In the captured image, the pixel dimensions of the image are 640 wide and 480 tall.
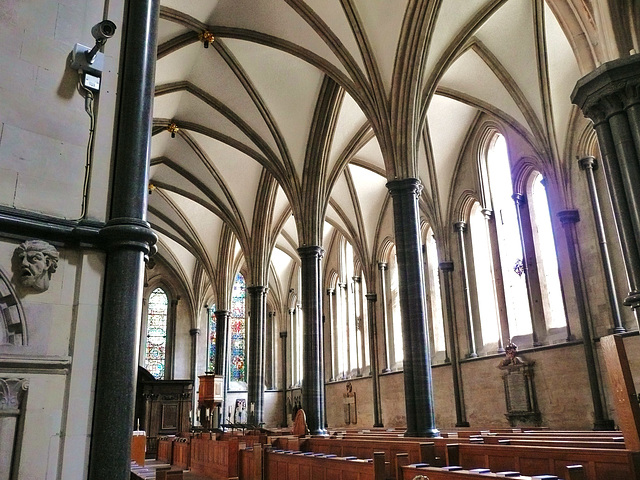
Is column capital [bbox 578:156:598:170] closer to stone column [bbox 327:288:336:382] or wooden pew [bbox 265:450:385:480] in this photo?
wooden pew [bbox 265:450:385:480]

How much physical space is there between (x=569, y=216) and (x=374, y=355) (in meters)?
10.7

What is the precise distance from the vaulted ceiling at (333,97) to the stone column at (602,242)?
2.60 feet

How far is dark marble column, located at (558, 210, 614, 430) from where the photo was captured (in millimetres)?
12992

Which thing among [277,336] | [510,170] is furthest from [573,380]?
[277,336]

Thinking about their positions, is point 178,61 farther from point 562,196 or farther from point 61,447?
point 61,447

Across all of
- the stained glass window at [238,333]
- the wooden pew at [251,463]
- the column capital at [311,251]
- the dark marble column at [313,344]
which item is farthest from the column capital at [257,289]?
the wooden pew at [251,463]

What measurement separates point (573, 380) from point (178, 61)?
1351 cm

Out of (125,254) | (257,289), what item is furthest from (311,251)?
(125,254)

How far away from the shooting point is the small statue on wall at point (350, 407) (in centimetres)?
2405

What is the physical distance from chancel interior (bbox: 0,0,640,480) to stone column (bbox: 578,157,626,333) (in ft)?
0.17

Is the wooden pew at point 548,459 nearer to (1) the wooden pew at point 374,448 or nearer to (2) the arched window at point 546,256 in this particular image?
(1) the wooden pew at point 374,448

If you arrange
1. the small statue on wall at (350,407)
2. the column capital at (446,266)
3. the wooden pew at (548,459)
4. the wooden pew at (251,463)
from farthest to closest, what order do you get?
the small statue on wall at (350,407) < the column capital at (446,266) < the wooden pew at (251,463) < the wooden pew at (548,459)

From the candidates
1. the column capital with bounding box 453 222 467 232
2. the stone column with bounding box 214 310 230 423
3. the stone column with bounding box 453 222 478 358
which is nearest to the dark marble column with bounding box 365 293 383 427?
the stone column with bounding box 453 222 478 358

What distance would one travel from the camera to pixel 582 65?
895 cm
